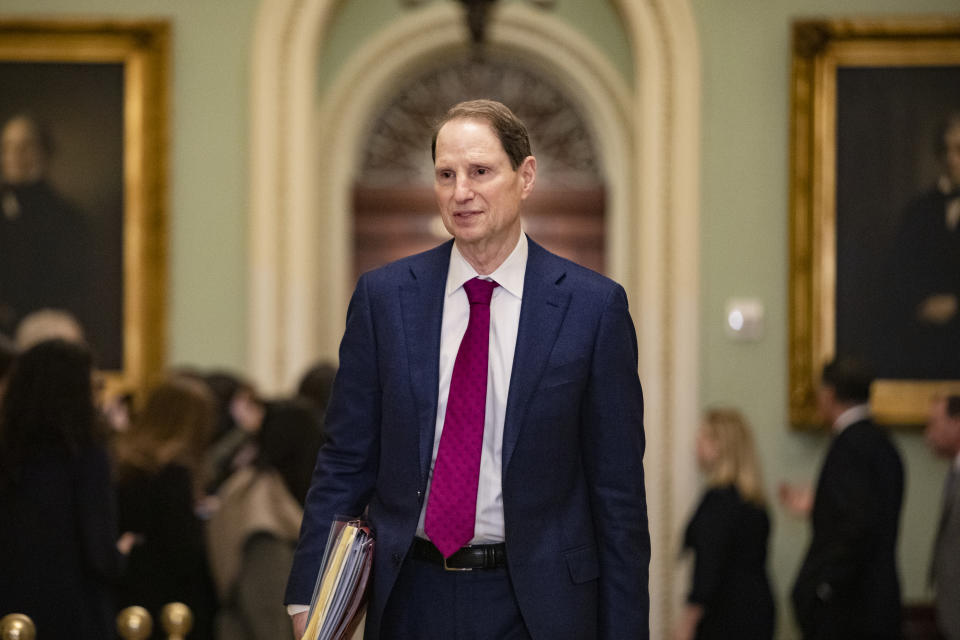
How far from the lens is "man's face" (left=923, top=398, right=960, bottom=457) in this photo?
598 cm

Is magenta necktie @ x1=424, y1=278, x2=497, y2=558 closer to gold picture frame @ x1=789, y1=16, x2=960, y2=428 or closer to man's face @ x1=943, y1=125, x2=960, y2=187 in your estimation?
gold picture frame @ x1=789, y1=16, x2=960, y2=428

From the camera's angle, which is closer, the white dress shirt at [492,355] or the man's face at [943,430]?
the white dress shirt at [492,355]

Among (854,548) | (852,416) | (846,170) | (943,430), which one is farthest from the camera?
(846,170)

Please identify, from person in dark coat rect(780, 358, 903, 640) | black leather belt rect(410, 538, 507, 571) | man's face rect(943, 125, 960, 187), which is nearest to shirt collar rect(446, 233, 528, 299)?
black leather belt rect(410, 538, 507, 571)

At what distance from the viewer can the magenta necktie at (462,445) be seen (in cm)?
→ 264

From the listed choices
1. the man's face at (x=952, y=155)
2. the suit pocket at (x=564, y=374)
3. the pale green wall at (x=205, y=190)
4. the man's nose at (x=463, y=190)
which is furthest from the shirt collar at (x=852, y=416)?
the pale green wall at (x=205, y=190)

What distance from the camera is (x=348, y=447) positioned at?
2805 millimetres

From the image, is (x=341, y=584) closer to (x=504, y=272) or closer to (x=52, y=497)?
(x=504, y=272)

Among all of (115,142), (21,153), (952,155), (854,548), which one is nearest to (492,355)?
(854,548)

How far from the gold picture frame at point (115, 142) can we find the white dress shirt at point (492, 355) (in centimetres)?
511

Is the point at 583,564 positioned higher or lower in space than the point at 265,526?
higher

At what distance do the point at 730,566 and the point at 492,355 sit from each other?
343cm

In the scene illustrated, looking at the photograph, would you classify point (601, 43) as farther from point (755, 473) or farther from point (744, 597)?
point (744, 597)

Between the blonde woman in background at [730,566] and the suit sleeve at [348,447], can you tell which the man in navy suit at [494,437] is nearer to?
the suit sleeve at [348,447]
